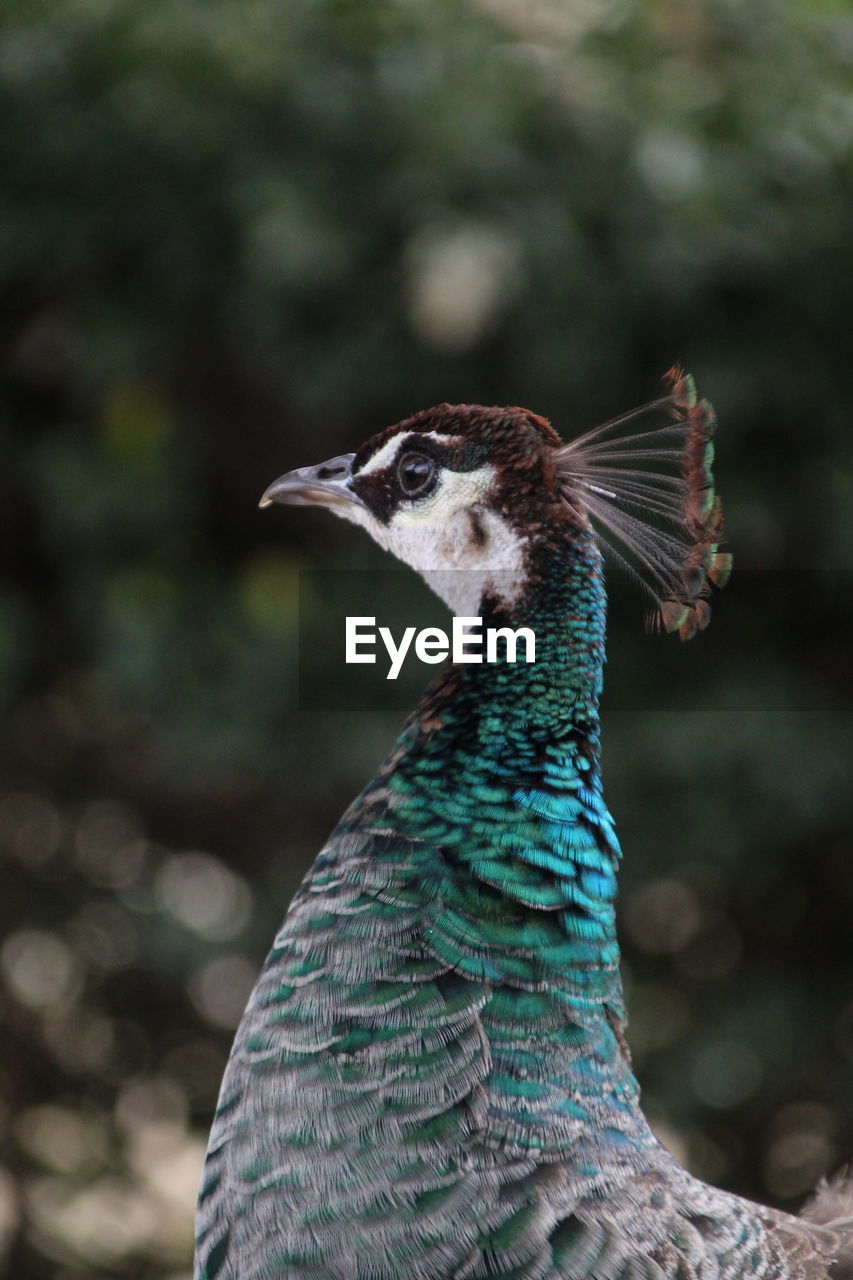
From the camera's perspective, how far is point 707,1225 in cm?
86

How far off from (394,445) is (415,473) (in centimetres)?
2

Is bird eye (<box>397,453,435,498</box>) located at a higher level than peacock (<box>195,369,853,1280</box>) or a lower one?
higher

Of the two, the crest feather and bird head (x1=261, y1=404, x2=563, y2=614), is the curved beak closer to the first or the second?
bird head (x1=261, y1=404, x2=563, y2=614)

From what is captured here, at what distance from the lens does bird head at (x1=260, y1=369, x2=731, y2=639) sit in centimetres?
86

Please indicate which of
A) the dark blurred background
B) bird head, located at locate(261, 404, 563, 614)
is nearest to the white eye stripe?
bird head, located at locate(261, 404, 563, 614)

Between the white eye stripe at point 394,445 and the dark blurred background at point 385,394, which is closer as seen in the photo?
the white eye stripe at point 394,445

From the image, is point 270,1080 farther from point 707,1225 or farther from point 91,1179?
point 91,1179

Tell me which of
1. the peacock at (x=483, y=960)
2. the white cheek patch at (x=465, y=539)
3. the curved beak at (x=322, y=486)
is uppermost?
the curved beak at (x=322, y=486)

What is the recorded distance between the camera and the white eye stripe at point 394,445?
0.88 meters

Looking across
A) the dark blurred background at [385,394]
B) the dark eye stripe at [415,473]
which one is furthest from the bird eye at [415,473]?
the dark blurred background at [385,394]

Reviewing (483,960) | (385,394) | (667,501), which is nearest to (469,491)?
(667,501)

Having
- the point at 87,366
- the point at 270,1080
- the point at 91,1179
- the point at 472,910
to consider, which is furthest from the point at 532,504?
the point at 91,1179

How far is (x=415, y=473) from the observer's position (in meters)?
0.88

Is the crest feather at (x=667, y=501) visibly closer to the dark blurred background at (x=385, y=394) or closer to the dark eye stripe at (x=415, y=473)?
the dark eye stripe at (x=415, y=473)
